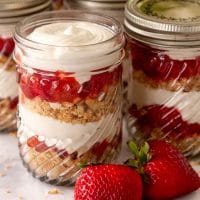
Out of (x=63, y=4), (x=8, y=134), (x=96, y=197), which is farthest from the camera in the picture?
(x=63, y=4)

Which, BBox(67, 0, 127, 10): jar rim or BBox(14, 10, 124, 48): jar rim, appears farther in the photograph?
BBox(67, 0, 127, 10): jar rim

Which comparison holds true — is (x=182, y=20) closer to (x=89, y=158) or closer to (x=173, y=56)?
(x=173, y=56)

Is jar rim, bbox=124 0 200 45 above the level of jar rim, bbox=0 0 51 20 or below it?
above

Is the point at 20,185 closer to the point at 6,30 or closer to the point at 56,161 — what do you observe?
the point at 56,161

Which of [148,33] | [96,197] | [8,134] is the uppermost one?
[148,33]

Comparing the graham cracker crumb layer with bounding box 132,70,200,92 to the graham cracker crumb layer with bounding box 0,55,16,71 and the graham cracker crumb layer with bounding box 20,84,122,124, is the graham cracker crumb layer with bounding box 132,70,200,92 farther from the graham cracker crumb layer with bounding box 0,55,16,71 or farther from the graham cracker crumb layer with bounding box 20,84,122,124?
the graham cracker crumb layer with bounding box 0,55,16,71

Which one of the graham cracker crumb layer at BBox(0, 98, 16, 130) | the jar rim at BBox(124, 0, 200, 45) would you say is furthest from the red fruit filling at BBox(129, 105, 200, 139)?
the graham cracker crumb layer at BBox(0, 98, 16, 130)

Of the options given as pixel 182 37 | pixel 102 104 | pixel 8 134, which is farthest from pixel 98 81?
pixel 8 134
